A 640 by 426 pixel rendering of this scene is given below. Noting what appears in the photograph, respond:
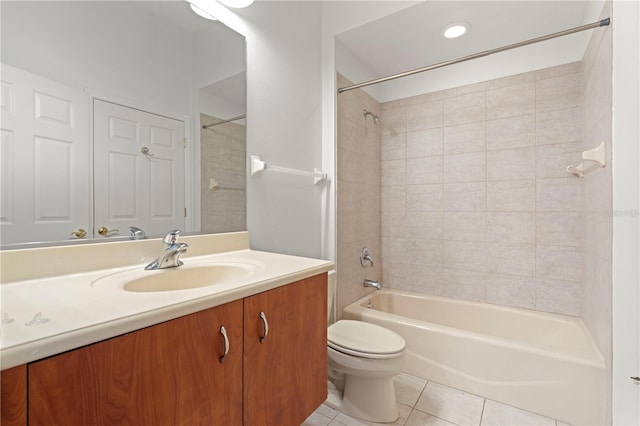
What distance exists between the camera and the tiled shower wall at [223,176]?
136 cm

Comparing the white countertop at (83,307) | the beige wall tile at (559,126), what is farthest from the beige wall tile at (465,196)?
the white countertop at (83,307)

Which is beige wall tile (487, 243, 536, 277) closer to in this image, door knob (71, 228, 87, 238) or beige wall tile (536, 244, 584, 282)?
beige wall tile (536, 244, 584, 282)

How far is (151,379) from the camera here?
0.64m

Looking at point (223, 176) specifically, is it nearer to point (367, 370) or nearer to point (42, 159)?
point (42, 159)

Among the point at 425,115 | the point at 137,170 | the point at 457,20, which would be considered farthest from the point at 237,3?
the point at 425,115

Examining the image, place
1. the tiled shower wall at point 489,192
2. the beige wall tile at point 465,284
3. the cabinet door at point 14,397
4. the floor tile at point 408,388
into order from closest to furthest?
the cabinet door at point 14,397 → the floor tile at point 408,388 → the tiled shower wall at point 489,192 → the beige wall tile at point 465,284

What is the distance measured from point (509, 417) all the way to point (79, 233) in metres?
2.09

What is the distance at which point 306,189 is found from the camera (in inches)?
77.9

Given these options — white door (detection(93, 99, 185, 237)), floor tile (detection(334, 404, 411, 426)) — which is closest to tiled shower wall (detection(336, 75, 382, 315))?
floor tile (detection(334, 404, 411, 426))

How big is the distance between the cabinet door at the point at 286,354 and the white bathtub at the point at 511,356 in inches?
37.6

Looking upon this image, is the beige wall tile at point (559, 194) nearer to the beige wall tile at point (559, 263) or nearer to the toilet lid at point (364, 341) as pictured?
the beige wall tile at point (559, 263)
